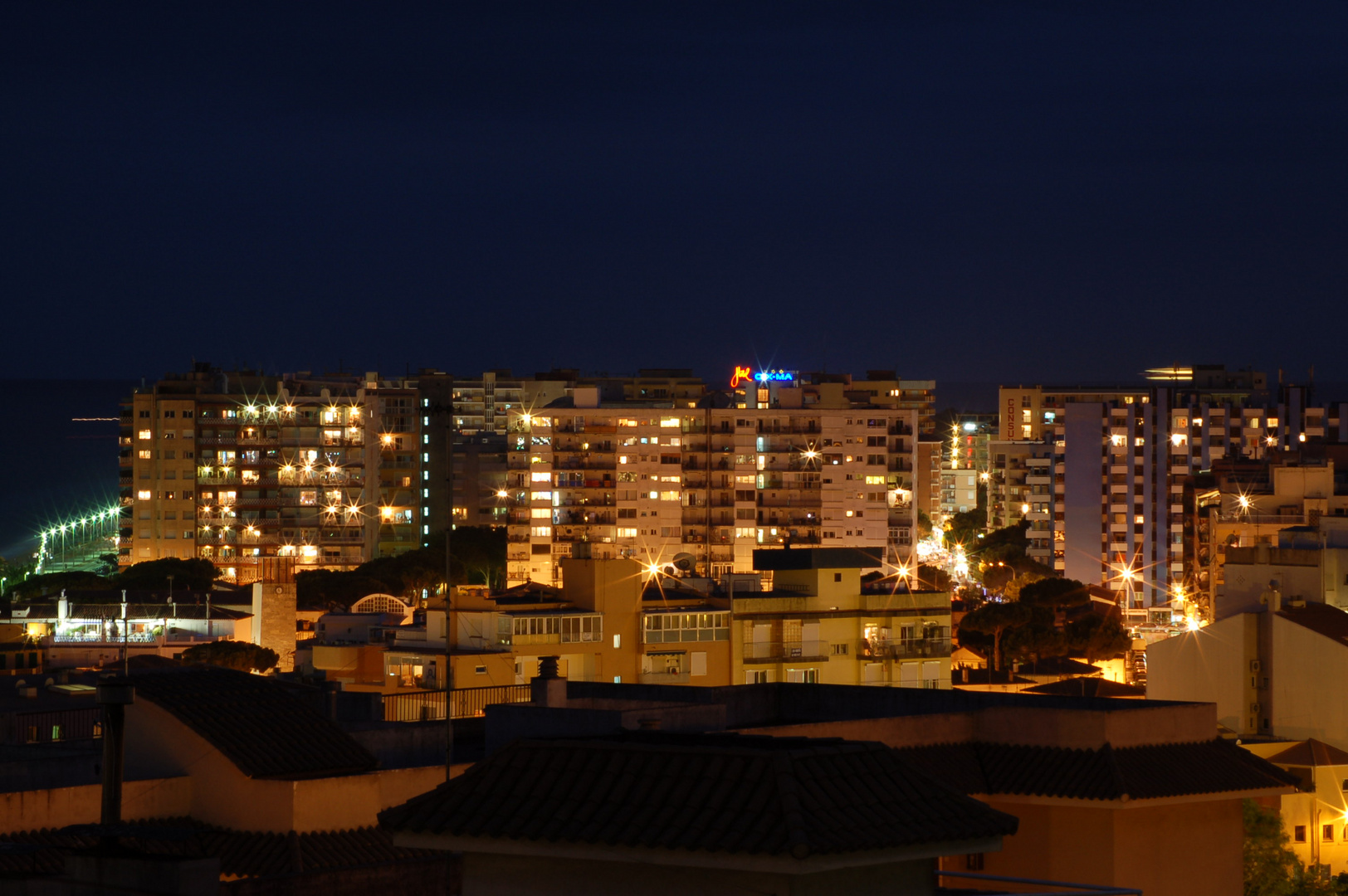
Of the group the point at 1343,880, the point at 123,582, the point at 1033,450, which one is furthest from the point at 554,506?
the point at 1343,880

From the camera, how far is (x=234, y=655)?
2594 inches

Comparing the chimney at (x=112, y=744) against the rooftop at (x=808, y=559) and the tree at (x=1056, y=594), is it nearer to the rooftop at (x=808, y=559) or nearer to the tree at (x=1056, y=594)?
the rooftop at (x=808, y=559)

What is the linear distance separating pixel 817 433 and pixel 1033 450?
34.3 meters

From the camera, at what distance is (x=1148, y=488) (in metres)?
132

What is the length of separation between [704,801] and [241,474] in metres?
121

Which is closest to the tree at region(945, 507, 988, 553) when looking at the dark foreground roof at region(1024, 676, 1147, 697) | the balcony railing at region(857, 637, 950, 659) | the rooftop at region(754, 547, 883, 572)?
the dark foreground roof at region(1024, 676, 1147, 697)

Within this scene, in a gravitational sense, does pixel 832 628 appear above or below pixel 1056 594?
above

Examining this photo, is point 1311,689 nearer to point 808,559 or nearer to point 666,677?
point 808,559

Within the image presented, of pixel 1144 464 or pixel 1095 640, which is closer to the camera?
pixel 1095 640

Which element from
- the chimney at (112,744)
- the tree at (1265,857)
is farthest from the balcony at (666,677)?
the chimney at (112,744)

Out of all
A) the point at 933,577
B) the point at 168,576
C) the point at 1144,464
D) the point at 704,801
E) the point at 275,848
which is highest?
the point at 1144,464

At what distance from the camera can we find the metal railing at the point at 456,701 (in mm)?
23797

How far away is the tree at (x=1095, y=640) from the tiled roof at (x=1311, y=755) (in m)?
25.2

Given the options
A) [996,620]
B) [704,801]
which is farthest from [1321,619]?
[704,801]
